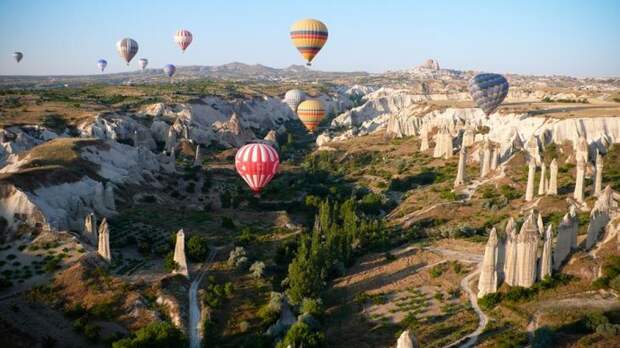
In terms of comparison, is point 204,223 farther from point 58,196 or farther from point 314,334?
point 314,334

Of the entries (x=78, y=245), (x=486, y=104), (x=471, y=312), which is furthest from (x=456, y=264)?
(x=486, y=104)

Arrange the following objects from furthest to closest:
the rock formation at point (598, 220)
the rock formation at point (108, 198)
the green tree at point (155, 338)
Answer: the rock formation at point (108, 198)
the rock formation at point (598, 220)
the green tree at point (155, 338)

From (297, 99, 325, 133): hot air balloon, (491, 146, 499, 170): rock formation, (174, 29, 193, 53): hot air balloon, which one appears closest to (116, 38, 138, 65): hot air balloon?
(174, 29, 193, 53): hot air balloon

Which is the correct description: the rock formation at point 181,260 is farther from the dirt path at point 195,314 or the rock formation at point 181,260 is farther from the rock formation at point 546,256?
the rock formation at point 546,256

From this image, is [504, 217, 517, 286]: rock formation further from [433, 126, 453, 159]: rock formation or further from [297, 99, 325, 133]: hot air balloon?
[297, 99, 325, 133]: hot air balloon

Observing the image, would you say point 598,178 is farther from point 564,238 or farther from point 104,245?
point 104,245

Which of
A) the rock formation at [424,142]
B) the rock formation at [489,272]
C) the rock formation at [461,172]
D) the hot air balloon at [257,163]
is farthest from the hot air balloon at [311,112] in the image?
the rock formation at [489,272]
